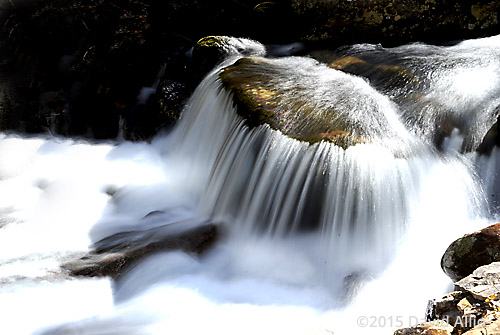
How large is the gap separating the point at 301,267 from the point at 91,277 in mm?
1949

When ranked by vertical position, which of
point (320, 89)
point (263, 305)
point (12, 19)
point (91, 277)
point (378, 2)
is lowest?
point (263, 305)

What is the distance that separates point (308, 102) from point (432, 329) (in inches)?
126

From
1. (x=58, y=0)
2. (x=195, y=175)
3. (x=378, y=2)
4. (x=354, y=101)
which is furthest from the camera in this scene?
(x=58, y=0)

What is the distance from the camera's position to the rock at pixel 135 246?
13.6 ft

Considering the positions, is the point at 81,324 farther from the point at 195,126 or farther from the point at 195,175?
the point at 195,126

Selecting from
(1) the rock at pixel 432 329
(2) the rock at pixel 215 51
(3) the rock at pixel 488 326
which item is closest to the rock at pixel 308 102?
(2) the rock at pixel 215 51

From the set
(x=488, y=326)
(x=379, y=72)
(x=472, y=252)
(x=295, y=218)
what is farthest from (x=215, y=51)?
(x=488, y=326)

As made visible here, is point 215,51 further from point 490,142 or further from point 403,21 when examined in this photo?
point 490,142

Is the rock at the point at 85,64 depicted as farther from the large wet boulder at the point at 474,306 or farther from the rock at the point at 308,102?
the large wet boulder at the point at 474,306

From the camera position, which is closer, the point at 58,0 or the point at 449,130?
the point at 449,130

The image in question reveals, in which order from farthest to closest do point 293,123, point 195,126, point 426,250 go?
1. point 195,126
2. point 293,123
3. point 426,250

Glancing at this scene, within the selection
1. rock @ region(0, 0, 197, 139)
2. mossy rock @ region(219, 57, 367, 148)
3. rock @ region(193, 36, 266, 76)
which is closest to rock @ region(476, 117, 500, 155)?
mossy rock @ region(219, 57, 367, 148)

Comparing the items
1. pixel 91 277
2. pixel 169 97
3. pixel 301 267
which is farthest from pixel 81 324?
pixel 169 97

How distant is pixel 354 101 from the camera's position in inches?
201
